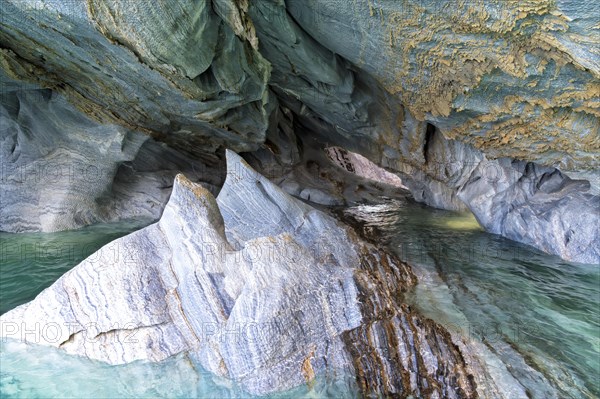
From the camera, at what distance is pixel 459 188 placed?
11.9 m

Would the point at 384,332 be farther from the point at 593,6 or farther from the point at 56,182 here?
the point at 56,182

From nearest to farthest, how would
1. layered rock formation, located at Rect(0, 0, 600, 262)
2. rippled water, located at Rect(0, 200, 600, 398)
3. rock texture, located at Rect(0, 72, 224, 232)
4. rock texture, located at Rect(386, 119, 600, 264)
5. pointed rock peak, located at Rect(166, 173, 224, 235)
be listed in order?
rippled water, located at Rect(0, 200, 600, 398) < pointed rock peak, located at Rect(166, 173, 224, 235) < layered rock formation, located at Rect(0, 0, 600, 262) < rock texture, located at Rect(386, 119, 600, 264) < rock texture, located at Rect(0, 72, 224, 232)

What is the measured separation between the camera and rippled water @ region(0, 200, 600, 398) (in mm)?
4211

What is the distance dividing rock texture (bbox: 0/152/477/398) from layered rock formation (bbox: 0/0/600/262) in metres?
3.60

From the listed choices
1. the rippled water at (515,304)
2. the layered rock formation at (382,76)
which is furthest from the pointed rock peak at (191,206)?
the rippled water at (515,304)

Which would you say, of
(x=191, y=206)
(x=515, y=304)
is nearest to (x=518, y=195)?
(x=515, y=304)

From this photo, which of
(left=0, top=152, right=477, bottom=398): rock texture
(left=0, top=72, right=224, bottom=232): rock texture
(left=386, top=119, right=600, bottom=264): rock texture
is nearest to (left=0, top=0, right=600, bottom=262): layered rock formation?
(left=386, top=119, right=600, bottom=264): rock texture

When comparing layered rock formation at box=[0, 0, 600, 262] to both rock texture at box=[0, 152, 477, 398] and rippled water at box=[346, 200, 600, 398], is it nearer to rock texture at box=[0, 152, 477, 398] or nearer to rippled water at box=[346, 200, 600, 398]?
rippled water at box=[346, 200, 600, 398]

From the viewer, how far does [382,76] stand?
7840 mm

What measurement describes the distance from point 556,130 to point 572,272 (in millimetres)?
2898

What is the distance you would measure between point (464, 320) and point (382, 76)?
16.2 feet

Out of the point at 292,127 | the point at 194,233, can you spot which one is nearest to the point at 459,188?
the point at 292,127

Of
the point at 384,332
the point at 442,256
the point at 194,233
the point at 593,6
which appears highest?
the point at 593,6

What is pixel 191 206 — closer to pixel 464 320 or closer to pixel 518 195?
pixel 464 320
